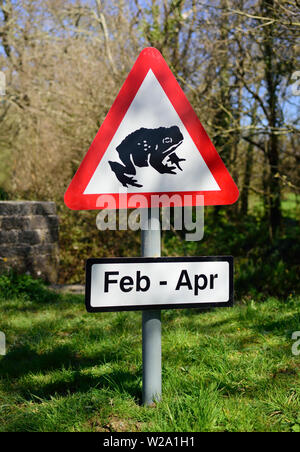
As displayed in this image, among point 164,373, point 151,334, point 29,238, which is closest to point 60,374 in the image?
point 164,373

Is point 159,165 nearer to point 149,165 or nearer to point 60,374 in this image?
point 149,165

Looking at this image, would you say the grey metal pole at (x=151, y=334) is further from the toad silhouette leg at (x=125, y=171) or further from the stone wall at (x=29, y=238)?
the stone wall at (x=29, y=238)

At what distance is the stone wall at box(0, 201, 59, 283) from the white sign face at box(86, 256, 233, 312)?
4.90 meters

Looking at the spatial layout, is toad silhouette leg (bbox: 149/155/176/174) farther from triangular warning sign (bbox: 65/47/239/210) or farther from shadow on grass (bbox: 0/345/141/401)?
shadow on grass (bbox: 0/345/141/401)

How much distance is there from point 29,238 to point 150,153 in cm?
524

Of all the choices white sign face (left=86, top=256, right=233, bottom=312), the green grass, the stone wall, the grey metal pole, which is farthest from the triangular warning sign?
the stone wall

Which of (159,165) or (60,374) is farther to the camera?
(60,374)

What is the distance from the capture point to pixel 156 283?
84.7 inches

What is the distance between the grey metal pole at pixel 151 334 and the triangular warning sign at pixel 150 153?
15 centimetres

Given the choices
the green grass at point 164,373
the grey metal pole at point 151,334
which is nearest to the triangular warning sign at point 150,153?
the grey metal pole at point 151,334

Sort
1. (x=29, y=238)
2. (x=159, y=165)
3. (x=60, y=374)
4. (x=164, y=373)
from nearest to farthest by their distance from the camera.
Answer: (x=159, y=165) < (x=164, y=373) < (x=60, y=374) < (x=29, y=238)

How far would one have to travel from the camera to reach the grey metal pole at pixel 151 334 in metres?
2.21

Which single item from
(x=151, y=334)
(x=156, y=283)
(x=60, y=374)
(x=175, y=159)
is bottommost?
(x=60, y=374)
